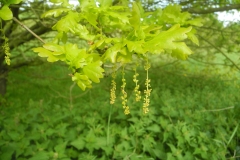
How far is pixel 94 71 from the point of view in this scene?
0.98 m

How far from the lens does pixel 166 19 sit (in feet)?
4.62

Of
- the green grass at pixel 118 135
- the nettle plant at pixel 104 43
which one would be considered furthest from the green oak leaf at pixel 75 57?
the green grass at pixel 118 135

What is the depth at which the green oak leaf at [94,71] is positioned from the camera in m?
0.98

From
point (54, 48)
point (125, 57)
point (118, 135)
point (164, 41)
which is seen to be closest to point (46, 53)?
point (54, 48)

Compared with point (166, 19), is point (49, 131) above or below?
below

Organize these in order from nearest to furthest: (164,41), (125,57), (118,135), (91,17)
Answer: (164,41) < (125,57) < (91,17) < (118,135)

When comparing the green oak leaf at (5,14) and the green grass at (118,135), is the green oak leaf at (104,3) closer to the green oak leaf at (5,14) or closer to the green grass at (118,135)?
the green oak leaf at (5,14)

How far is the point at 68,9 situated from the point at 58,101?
3.77 metres

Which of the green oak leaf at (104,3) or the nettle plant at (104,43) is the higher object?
the green oak leaf at (104,3)

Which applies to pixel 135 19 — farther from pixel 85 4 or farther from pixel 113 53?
pixel 85 4

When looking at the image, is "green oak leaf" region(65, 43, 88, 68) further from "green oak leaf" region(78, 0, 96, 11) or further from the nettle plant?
"green oak leaf" region(78, 0, 96, 11)

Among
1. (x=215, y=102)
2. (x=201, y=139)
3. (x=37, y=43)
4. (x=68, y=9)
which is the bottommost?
(x=201, y=139)

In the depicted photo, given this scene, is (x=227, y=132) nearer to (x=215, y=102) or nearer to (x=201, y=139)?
(x=201, y=139)

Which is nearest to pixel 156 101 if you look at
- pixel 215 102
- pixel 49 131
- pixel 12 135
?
pixel 215 102
